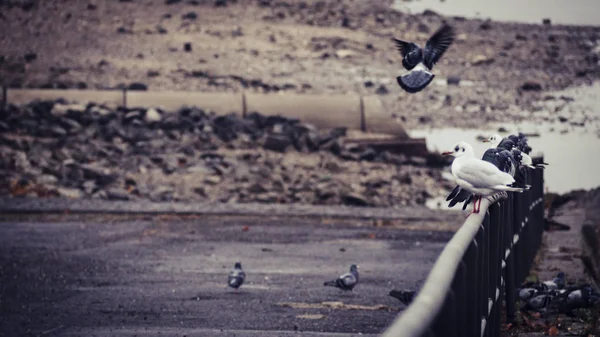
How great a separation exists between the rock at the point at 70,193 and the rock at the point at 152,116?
15.7 ft

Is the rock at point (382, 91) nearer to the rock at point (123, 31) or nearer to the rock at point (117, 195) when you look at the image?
the rock at point (123, 31)

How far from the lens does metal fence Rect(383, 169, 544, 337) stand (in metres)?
4.04

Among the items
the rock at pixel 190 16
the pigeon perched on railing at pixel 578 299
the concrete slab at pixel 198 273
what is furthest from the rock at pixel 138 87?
the pigeon perched on railing at pixel 578 299

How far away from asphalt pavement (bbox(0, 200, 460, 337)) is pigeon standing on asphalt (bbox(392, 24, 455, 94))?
2462 mm

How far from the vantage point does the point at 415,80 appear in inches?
358

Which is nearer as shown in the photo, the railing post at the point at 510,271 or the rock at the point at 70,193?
the railing post at the point at 510,271

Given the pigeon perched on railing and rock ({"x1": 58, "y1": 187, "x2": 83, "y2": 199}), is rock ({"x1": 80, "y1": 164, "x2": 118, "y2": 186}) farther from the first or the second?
the pigeon perched on railing

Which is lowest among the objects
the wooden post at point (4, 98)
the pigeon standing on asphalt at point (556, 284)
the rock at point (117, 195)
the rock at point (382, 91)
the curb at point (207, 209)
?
the pigeon standing on asphalt at point (556, 284)

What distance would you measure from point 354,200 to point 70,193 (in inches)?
213

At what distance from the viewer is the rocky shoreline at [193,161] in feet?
76.6

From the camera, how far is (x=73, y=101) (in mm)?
28906

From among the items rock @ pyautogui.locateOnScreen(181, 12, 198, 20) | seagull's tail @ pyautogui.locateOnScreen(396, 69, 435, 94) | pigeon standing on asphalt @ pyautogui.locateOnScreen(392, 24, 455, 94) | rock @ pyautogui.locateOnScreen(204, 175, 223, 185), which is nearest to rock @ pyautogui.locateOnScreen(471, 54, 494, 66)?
rock @ pyautogui.locateOnScreen(181, 12, 198, 20)

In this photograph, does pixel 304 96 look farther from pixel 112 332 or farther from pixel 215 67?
pixel 112 332

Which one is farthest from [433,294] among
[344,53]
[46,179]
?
[344,53]
